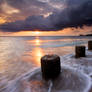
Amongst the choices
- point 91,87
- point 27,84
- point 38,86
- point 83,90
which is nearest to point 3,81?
point 27,84

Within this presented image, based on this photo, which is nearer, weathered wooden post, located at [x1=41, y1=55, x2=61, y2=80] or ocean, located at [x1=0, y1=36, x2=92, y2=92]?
weathered wooden post, located at [x1=41, y1=55, x2=61, y2=80]

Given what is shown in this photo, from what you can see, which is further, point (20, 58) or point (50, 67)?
point (20, 58)

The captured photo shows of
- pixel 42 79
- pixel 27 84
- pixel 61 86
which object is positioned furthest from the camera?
pixel 42 79

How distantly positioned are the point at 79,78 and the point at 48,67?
57.3 inches

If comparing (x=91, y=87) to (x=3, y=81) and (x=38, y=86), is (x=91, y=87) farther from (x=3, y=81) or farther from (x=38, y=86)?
(x=3, y=81)

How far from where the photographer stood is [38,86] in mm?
3240

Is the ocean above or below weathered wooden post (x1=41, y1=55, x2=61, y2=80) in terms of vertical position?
below

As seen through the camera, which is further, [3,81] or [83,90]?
[3,81]

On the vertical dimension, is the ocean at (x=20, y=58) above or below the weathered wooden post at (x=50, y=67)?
below

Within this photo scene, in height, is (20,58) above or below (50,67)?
below

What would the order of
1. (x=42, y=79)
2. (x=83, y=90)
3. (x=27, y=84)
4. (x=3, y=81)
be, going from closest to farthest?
(x=83, y=90) < (x=27, y=84) < (x=42, y=79) < (x=3, y=81)

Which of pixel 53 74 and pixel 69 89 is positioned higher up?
pixel 53 74

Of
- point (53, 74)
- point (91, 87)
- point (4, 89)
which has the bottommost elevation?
point (4, 89)

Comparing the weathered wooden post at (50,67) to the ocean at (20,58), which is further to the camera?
the ocean at (20,58)
